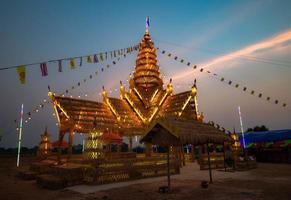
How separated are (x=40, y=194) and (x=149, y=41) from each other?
24.9 m

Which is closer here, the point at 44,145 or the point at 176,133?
the point at 176,133

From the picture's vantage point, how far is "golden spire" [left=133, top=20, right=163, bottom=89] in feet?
94.1

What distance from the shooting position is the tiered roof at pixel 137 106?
1959 centimetres

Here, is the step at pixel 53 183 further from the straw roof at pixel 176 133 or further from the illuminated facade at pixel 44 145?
the illuminated facade at pixel 44 145

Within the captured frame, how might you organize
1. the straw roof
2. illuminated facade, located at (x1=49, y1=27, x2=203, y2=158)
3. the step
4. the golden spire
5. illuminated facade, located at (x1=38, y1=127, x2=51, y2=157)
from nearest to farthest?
the straw roof
the step
illuminated facade, located at (x1=49, y1=27, x2=203, y2=158)
illuminated facade, located at (x1=38, y1=127, x2=51, y2=157)
the golden spire

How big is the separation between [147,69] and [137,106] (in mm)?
6651

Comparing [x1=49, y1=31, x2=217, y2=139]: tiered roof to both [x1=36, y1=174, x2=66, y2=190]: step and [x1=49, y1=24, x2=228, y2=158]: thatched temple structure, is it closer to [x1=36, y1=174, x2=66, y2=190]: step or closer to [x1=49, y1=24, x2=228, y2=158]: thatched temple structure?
[x1=49, y1=24, x2=228, y2=158]: thatched temple structure

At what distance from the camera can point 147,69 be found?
29.0 m

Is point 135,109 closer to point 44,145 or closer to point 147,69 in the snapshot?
point 147,69

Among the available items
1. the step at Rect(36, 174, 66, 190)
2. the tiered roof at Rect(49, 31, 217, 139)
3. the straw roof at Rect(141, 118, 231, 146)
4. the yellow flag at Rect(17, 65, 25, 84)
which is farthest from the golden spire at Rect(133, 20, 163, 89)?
the yellow flag at Rect(17, 65, 25, 84)

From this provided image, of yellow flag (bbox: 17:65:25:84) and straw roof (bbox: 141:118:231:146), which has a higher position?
yellow flag (bbox: 17:65:25:84)

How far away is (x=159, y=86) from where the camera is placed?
28.3 m

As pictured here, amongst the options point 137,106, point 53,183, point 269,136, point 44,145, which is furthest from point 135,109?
point 269,136

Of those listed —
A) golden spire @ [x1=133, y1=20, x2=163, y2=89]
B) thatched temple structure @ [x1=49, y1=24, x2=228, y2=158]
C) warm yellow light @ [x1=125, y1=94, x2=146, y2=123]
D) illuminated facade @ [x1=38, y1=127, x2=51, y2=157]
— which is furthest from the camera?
golden spire @ [x1=133, y1=20, x2=163, y2=89]
